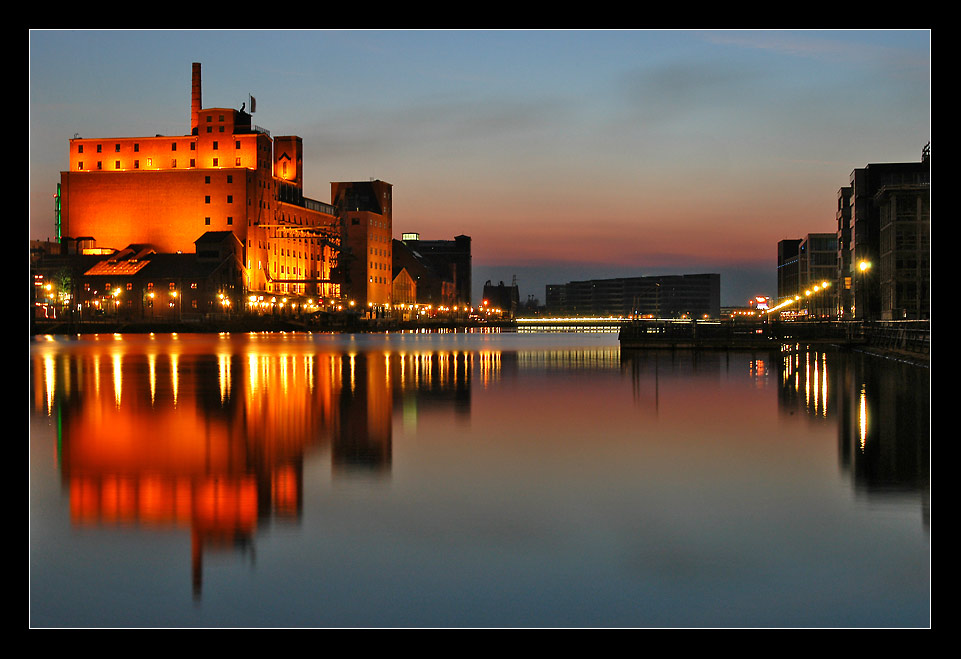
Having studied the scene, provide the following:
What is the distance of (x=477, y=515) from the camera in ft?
33.9

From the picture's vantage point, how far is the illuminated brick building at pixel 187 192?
141m

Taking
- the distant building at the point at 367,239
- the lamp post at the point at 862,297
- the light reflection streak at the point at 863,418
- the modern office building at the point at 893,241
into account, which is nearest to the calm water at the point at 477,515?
the light reflection streak at the point at 863,418

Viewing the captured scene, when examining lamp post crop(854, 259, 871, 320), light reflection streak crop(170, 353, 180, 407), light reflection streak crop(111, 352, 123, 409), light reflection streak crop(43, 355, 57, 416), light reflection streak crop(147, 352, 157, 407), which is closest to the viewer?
light reflection streak crop(43, 355, 57, 416)

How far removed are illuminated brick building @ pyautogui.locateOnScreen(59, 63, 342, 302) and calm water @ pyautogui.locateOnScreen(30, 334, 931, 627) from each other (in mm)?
123463

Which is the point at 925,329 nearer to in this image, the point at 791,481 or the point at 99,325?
Result: the point at 791,481

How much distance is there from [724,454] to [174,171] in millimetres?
138811

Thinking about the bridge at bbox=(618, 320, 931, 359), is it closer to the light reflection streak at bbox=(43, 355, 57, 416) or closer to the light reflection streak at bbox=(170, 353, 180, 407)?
the light reflection streak at bbox=(170, 353, 180, 407)

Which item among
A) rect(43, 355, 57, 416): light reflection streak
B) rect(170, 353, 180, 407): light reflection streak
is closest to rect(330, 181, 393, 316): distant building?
rect(170, 353, 180, 407): light reflection streak

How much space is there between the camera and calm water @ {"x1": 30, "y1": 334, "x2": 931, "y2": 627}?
7.24m

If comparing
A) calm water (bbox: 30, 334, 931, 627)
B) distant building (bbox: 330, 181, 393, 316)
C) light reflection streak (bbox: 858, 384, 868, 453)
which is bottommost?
calm water (bbox: 30, 334, 931, 627)

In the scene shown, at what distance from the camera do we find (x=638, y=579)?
783 cm

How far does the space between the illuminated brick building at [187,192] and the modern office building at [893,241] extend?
Result: 271 feet

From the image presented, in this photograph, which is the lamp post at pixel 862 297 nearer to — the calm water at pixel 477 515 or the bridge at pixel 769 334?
the bridge at pixel 769 334
